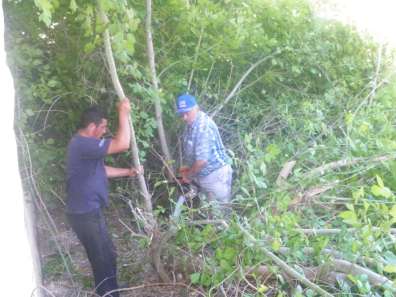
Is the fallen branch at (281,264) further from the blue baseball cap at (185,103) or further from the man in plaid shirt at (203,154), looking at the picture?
the blue baseball cap at (185,103)

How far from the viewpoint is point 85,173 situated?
4.05 meters

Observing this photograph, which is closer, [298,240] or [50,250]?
[298,240]

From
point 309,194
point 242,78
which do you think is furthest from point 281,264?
point 242,78

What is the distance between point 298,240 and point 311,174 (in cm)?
94

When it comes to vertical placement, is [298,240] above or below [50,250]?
above

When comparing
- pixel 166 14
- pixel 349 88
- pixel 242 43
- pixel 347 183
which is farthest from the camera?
pixel 349 88

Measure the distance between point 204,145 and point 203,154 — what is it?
0.30 ft

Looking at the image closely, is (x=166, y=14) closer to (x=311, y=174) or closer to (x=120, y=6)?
(x=120, y=6)

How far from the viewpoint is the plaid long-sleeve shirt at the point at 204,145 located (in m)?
4.66

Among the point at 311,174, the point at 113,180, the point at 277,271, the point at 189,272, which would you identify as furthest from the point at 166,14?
the point at 277,271

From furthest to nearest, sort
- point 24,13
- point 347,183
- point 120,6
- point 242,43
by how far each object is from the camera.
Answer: point 242,43 < point 24,13 < point 347,183 < point 120,6

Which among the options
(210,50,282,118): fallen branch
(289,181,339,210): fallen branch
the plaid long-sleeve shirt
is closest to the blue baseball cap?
the plaid long-sleeve shirt

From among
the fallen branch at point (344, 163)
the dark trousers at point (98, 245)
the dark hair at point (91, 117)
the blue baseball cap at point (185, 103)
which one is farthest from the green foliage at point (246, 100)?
the dark trousers at point (98, 245)

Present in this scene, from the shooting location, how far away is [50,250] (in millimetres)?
5020
